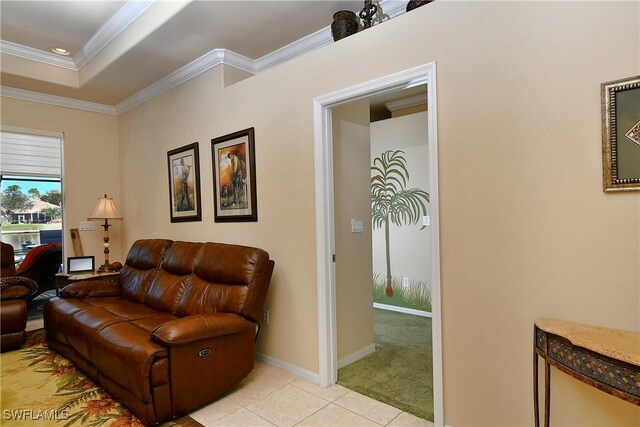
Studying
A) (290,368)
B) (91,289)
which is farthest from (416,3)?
(91,289)

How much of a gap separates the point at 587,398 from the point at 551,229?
2.47 feet

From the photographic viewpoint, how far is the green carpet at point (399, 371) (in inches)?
93.7

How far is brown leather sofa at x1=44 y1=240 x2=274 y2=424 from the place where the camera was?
207 cm

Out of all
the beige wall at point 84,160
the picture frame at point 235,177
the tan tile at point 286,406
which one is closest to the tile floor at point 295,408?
the tan tile at point 286,406

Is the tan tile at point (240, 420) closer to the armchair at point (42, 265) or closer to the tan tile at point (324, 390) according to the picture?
the tan tile at point (324, 390)

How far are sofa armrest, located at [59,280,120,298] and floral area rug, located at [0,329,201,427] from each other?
0.55m

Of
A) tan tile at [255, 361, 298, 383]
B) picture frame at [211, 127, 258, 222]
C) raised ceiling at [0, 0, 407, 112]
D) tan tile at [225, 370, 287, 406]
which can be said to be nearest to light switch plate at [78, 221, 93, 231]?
raised ceiling at [0, 0, 407, 112]

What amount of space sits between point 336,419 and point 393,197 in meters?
2.93

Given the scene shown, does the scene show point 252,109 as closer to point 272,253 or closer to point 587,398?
point 272,253

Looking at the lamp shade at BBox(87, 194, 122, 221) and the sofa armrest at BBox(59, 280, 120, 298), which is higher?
the lamp shade at BBox(87, 194, 122, 221)

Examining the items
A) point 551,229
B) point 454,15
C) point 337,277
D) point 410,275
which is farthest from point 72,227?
point 551,229

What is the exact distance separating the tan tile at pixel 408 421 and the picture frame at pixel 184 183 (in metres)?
2.58

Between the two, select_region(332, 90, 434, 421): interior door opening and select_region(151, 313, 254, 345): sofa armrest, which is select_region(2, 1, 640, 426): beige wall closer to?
select_region(332, 90, 434, 421): interior door opening

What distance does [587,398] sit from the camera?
5.10 feet
